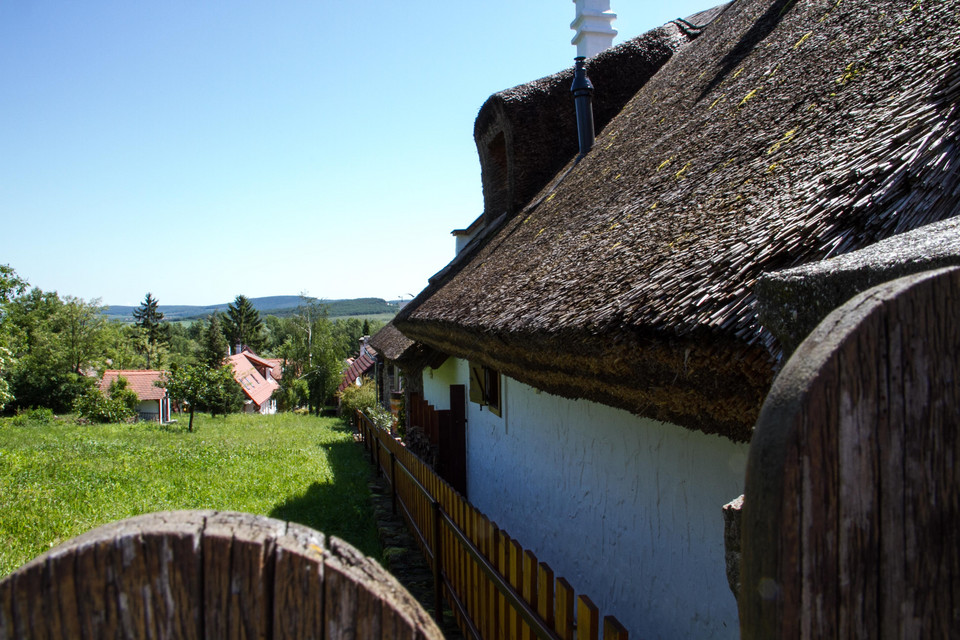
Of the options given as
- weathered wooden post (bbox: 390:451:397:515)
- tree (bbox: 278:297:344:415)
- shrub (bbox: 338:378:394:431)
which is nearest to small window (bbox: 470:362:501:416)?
weathered wooden post (bbox: 390:451:397:515)

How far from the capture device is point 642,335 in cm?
201

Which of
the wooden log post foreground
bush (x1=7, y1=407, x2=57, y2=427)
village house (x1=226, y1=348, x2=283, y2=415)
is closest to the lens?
the wooden log post foreground

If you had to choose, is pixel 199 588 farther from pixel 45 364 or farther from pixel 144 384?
pixel 144 384

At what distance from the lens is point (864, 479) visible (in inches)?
23.9

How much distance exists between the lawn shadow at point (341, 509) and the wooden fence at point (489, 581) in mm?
1467

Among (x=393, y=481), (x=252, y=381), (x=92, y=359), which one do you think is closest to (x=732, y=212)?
(x=393, y=481)

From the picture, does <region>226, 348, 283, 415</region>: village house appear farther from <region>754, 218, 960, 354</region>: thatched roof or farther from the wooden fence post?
<region>754, 218, 960, 354</region>: thatched roof

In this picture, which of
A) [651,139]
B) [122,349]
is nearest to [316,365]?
[122,349]

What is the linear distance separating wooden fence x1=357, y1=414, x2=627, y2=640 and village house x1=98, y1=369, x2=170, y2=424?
133 ft

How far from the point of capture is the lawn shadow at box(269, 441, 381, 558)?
303 inches

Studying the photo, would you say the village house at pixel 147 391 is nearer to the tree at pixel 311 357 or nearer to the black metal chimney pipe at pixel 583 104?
the tree at pixel 311 357

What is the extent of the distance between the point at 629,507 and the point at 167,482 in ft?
34.4

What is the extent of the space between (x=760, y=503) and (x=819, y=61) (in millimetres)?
3301

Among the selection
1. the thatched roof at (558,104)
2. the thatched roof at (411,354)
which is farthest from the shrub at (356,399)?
the thatched roof at (558,104)
